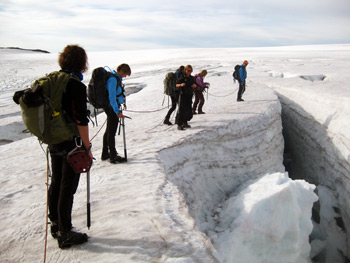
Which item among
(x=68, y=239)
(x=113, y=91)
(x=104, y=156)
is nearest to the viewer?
(x=68, y=239)

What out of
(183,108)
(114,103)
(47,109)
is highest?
(47,109)

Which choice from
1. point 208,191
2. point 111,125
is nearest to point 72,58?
point 111,125

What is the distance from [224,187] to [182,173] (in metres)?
1.36

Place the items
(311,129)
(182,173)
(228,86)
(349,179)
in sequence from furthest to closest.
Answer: (228,86) < (311,129) < (349,179) < (182,173)

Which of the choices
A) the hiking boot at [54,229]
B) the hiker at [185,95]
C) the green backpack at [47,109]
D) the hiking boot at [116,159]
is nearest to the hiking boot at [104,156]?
the hiking boot at [116,159]

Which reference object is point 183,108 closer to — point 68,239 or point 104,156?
point 104,156

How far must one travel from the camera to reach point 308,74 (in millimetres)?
18562

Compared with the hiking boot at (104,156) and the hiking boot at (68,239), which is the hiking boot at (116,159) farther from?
the hiking boot at (68,239)

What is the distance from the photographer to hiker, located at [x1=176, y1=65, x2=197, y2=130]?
23.3 ft

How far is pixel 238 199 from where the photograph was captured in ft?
17.0

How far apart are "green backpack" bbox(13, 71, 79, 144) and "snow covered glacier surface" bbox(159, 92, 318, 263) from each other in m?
2.56

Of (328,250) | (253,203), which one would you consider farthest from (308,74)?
(253,203)

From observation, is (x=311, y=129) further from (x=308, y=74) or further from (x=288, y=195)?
(x=308, y=74)

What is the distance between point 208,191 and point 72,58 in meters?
3.89
